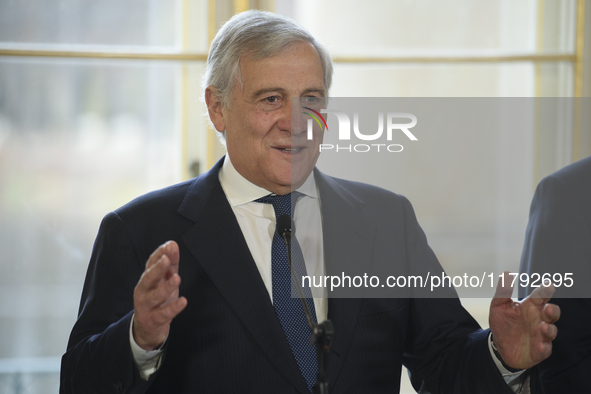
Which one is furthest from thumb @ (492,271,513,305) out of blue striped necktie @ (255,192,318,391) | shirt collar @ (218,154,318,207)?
shirt collar @ (218,154,318,207)

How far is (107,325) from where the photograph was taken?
1252mm

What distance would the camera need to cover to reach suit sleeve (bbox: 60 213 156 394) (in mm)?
1120

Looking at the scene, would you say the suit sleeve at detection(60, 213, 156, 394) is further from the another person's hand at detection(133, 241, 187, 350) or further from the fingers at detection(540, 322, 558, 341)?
the fingers at detection(540, 322, 558, 341)

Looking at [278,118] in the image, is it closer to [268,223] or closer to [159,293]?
[268,223]

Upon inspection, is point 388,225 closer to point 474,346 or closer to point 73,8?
point 474,346

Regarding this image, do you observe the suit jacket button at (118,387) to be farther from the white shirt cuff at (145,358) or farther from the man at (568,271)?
the man at (568,271)

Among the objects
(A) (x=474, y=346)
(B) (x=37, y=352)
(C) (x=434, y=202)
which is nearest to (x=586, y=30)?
(C) (x=434, y=202)

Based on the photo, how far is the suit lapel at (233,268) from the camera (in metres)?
1.21

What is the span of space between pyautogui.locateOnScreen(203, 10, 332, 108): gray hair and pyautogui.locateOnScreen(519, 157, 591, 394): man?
0.70m

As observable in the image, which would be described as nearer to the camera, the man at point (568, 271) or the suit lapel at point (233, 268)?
the suit lapel at point (233, 268)

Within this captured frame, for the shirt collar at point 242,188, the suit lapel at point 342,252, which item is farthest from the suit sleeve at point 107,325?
the suit lapel at point 342,252

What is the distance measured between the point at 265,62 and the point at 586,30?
1.73m

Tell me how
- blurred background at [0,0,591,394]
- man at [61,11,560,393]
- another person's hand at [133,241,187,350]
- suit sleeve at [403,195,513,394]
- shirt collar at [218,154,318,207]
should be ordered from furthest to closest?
blurred background at [0,0,591,394]
shirt collar at [218,154,318,207]
suit sleeve at [403,195,513,394]
man at [61,11,560,393]
another person's hand at [133,241,187,350]

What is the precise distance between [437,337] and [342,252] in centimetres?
34
